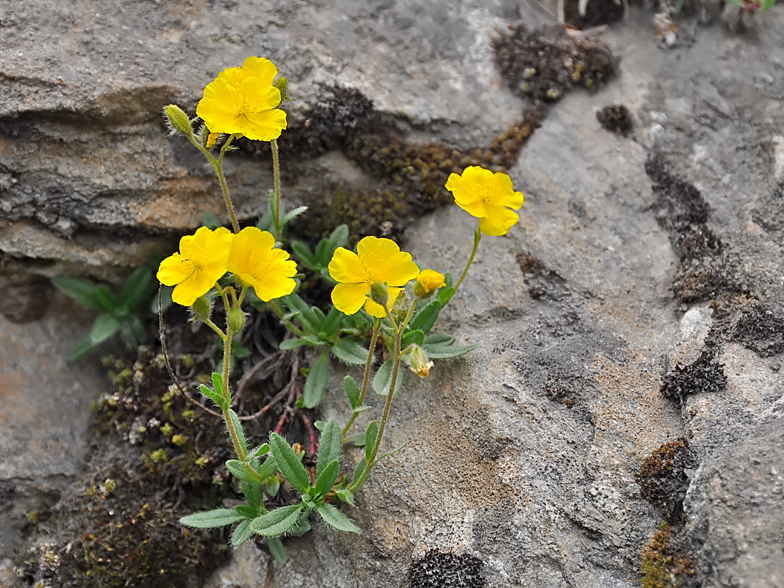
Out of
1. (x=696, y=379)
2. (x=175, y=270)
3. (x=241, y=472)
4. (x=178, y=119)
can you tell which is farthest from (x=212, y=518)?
(x=696, y=379)

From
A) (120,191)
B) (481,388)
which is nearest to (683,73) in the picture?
(481,388)

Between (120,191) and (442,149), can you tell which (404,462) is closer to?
(442,149)

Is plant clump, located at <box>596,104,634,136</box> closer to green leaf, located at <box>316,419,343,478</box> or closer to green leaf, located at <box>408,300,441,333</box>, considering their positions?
green leaf, located at <box>408,300,441,333</box>

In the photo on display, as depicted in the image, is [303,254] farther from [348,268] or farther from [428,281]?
[428,281]

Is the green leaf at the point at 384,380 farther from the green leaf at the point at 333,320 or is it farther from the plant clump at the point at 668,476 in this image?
the plant clump at the point at 668,476

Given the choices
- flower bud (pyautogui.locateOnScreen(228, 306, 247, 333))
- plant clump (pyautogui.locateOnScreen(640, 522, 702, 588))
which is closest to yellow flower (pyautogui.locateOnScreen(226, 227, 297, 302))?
flower bud (pyautogui.locateOnScreen(228, 306, 247, 333))

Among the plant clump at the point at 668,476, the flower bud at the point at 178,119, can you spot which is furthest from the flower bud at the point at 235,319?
the plant clump at the point at 668,476
